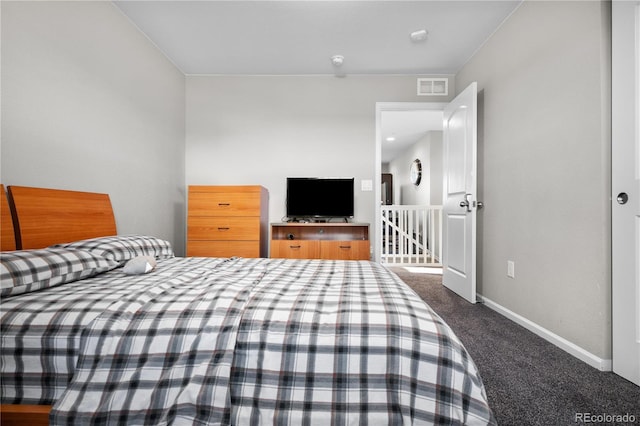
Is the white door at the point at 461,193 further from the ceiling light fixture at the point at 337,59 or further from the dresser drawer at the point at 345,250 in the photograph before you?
the ceiling light fixture at the point at 337,59

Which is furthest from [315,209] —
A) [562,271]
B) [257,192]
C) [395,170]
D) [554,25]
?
[395,170]

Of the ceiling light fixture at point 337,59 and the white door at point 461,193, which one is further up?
the ceiling light fixture at point 337,59

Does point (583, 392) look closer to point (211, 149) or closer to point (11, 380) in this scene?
point (11, 380)

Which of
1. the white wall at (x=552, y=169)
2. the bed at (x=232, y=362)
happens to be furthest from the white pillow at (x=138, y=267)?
the white wall at (x=552, y=169)

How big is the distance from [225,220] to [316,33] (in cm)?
206

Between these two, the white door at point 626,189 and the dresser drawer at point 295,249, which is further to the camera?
the dresser drawer at point 295,249

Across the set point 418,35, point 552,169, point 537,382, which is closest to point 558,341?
point 537,382

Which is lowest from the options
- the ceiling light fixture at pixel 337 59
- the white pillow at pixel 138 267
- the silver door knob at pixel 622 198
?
the white pillow at pixel 138 267

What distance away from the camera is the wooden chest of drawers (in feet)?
9.69

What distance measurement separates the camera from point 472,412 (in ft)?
2.55

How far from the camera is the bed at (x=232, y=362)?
0.79m

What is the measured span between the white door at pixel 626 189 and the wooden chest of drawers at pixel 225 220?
269 centimetres

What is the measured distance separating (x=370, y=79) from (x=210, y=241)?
106 inches

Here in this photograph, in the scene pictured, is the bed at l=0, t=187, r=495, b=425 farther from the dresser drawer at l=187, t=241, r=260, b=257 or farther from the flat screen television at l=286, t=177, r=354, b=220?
the flat screen television at l=286, t=177, r=354, b=220
